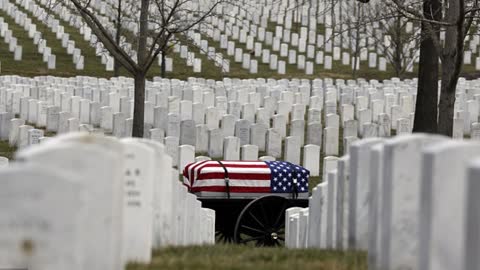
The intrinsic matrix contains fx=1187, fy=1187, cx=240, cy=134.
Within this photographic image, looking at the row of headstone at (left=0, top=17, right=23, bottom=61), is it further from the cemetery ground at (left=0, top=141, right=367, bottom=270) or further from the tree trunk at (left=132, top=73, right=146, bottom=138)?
the cemetery ground at (left=0, top=141, right=367, bottom=270)

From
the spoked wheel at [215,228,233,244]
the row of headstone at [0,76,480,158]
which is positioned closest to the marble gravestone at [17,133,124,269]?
the spoked wheel at [215,228,233,244]

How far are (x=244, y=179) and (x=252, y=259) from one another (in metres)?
5.64

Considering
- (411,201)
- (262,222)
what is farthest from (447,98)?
(411,201)

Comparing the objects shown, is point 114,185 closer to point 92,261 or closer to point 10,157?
point 92,261

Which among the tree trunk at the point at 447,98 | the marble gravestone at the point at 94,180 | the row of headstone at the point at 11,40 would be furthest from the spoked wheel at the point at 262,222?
the row of headstone at the point at 11,40

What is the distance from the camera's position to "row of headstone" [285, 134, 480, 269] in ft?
16.7

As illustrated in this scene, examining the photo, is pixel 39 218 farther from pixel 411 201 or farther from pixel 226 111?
pixel 226 111

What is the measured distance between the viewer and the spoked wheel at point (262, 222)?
12070 mm

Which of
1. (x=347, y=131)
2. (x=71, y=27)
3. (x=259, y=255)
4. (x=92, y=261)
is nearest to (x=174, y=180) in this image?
(x=259, y=255)

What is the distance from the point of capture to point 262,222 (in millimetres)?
12203

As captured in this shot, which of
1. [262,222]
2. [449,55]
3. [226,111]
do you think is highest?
[449,55]

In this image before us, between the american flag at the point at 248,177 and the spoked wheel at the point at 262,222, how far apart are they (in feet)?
1.66

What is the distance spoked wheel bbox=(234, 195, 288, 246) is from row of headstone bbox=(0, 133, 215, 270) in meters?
5.59

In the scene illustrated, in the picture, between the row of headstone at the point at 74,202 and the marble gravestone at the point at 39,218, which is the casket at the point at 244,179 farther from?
the marble gravestone at the point at 39,218
